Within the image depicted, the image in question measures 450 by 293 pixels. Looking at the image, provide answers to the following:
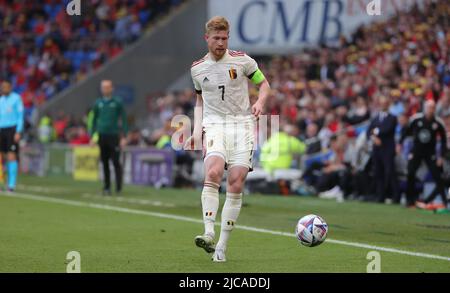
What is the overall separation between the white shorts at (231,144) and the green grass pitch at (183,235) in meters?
0.99

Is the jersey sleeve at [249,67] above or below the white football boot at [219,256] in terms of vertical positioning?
above

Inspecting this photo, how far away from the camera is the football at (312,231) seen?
10469 millimetres

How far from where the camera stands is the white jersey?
10.2 m

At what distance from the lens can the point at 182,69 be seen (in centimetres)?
3659

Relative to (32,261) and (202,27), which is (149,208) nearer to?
(32,261)

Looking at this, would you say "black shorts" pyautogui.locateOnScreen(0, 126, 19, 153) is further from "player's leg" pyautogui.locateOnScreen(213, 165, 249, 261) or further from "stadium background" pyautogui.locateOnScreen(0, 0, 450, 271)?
"player's leg" pyautogui.locateOnScreen(213, 165, 249, 261)

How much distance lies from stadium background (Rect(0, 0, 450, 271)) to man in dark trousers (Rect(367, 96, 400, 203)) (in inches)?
34.3

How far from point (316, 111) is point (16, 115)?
874cm

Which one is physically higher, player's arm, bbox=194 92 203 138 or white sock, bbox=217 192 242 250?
player's arm, bbox=194 92 203 138

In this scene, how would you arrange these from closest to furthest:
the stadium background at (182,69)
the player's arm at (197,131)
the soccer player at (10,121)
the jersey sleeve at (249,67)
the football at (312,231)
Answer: the jersey sleeve at (249,67) → the player's arm at (197,131) → the football at (312,231) → the soccer player at (10,121) → the stadium background at (182,69)

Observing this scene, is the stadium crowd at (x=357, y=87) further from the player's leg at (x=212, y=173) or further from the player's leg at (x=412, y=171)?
the player's leg at (x=212, y=173)

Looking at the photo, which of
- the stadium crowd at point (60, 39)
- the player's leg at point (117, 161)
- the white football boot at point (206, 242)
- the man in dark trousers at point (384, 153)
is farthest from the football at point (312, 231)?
the stadium crowd at point (60, 39)

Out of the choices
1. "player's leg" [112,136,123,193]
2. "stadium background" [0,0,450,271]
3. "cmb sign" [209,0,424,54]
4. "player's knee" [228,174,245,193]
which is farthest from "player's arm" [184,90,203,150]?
"cmb sign" [209,0,424,54]

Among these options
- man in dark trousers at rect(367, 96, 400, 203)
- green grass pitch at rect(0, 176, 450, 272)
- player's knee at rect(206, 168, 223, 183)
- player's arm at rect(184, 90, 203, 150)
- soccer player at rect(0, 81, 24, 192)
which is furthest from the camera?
soccer player at rect(0, 81, 24, 192)
